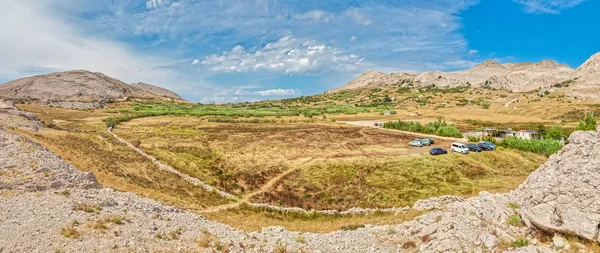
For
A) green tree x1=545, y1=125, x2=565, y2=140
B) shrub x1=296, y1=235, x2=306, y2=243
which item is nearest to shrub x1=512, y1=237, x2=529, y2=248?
shrub x1=296, y1=235, x2=306, y2=243

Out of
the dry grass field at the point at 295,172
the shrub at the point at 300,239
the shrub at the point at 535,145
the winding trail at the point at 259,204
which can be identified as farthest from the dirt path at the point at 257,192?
the shrub at the point at 535,145

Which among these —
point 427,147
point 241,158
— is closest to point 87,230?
point 241,158

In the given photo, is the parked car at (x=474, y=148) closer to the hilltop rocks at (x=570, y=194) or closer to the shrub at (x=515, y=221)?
the hilltop rocks at (x=570, y=194)

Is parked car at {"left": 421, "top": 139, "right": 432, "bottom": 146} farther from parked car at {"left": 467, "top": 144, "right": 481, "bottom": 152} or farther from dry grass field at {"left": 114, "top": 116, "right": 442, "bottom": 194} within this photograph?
parked car at {"left": 467, "top": 144, "right": 481, "bottom": 152}

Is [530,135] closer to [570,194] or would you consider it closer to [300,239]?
[570,194]

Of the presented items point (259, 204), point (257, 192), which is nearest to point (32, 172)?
point (259, 204)
